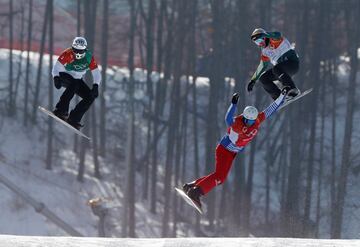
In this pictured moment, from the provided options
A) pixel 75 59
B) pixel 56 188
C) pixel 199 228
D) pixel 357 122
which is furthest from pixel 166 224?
pixel 75 59

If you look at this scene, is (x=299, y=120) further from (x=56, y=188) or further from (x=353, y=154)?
(x=56, y=188)

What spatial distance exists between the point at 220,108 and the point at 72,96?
97.4ft

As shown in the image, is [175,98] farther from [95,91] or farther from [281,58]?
[281,58]

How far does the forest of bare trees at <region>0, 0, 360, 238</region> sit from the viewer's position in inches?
1786

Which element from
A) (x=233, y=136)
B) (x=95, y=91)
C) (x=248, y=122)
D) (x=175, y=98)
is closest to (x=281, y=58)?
(x=248, y=122)

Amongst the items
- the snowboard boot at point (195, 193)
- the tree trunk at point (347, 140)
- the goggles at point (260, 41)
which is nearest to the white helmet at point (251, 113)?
the goggles at point (260, 41)

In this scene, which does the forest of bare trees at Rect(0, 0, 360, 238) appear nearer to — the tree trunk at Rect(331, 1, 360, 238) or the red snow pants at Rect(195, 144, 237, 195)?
the tree trunk at Rect(331, 1, 360, 238)

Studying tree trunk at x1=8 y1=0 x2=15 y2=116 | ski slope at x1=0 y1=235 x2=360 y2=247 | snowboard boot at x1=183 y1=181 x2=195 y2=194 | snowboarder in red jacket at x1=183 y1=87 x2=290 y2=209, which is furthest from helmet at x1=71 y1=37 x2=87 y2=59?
tree trunk at x1=8 y1=0 x2=15 y2=116

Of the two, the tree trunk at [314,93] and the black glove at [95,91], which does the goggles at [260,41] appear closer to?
the black glove at [95,91]

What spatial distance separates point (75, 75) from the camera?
Answer: 19.5m

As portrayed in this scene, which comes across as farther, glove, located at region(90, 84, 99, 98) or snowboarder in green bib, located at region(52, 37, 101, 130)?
glove, located at region(90, 84, 99, 98)

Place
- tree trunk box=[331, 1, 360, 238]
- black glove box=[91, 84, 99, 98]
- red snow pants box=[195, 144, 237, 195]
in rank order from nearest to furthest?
black glove box=[91, 84, 99, 98] < red snow pants box=[195, 144, 237, 195] < tree trunk box=[331, 1, 360, 238]

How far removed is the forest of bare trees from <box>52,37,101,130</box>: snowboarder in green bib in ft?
80.8

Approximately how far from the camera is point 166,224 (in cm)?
4316
